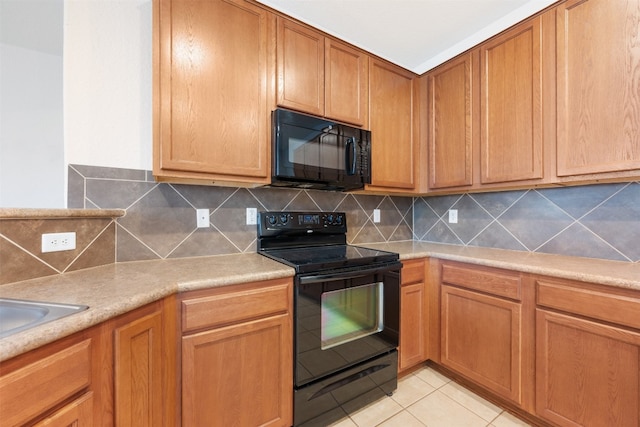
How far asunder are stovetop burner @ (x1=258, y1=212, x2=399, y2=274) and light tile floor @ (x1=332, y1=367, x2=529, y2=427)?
0.87 meters

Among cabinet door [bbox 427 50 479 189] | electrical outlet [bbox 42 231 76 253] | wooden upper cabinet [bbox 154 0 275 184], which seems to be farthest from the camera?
cabinet door [bbox 427 50 479 189]

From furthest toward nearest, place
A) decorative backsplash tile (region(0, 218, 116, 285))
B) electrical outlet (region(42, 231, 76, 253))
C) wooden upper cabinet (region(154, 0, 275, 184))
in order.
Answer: wooden upper cabinet (region(154, 0, 275, 184)) → electrical outlet (region(42, 231, 76, 253)) → decorative backsplash tile (region(0, 218, 116, 285))

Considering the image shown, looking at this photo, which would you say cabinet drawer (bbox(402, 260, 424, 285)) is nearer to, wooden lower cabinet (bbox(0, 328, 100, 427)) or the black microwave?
the black microwave

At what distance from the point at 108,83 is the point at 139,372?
4.60 feet

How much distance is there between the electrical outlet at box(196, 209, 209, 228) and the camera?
1.63 meters

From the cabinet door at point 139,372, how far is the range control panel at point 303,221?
89cm

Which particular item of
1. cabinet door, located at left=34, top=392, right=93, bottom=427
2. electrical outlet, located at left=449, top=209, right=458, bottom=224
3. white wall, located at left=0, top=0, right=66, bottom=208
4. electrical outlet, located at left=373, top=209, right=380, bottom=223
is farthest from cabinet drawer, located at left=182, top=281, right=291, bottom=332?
electrical outlet, located at left=449, top=209, right=458, bottom=224

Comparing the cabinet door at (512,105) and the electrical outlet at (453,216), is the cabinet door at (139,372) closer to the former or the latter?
the cabinet door at (512,105)

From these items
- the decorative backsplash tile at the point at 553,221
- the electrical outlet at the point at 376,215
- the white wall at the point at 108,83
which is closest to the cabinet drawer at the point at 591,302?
the decorative backsplash tile at the point at 553,221

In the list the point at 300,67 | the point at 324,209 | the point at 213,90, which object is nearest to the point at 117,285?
the point at 213,90

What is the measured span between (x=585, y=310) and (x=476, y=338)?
60cm

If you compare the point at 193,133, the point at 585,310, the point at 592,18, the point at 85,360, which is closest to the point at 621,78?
the point at 592,18

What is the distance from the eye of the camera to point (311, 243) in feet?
6.43

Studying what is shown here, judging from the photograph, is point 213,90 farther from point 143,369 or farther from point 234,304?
point 143,369
